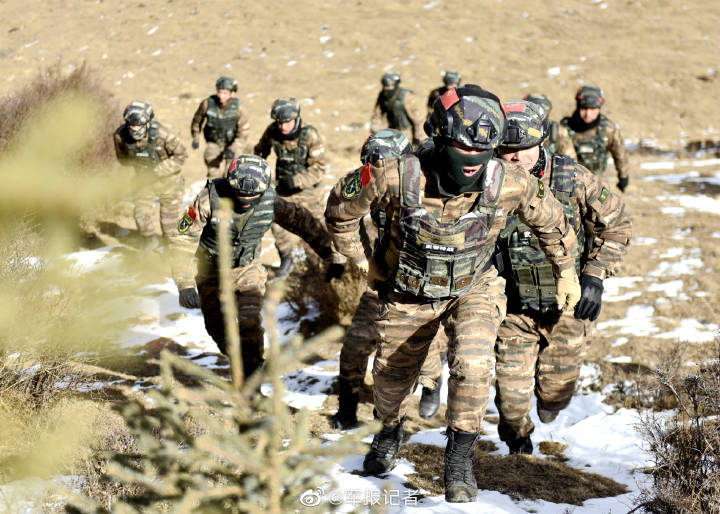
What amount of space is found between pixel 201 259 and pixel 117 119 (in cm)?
713

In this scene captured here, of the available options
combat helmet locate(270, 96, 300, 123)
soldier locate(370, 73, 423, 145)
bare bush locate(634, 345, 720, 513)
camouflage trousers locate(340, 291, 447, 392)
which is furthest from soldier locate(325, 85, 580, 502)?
soldier locate(370, 73, 423, 145)

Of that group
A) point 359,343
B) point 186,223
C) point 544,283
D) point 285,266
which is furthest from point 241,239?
point 285,266

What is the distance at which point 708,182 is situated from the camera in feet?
39.7

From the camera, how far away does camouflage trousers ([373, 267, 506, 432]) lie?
312 centimetres

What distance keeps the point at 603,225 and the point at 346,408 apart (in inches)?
80.1

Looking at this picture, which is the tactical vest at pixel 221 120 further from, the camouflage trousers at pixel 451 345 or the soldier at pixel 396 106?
the camouflage trousers at pixel 451 345

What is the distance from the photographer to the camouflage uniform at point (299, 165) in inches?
299

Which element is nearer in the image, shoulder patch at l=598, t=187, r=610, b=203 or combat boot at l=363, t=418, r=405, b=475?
combat boot at l=363, t=418, r=405, b=475

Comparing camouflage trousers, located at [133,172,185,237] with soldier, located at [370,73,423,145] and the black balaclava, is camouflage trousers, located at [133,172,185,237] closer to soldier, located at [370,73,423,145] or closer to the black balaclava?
soldier, located at [370,73,423,145]

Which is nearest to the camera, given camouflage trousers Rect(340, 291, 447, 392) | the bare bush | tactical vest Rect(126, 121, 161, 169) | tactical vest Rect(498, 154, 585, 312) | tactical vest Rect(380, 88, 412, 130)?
the bare bush

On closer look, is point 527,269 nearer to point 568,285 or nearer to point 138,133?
point 568,285

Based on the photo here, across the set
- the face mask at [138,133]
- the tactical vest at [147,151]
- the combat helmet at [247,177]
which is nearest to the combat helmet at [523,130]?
the combat helmet at [247,177]

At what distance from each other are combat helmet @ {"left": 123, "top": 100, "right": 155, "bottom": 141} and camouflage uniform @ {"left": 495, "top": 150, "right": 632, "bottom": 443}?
5.06 meters

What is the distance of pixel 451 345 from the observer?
3.30 metres
